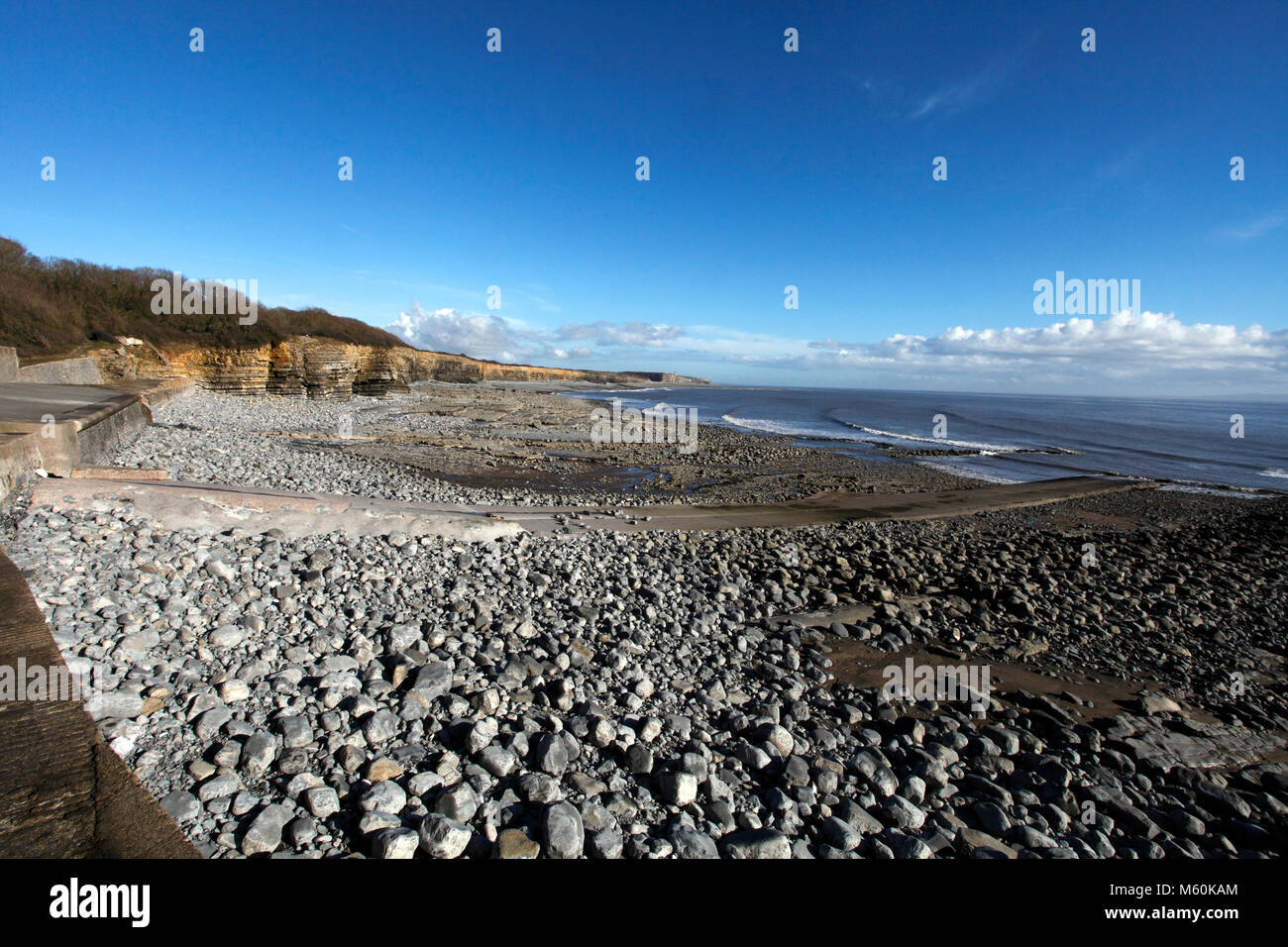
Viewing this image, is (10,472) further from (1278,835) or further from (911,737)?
(1278,835)

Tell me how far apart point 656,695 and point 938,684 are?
3.62 m

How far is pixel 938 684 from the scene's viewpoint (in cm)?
682

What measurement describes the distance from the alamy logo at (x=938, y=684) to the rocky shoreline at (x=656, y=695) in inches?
3.1

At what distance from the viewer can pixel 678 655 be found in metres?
6.70

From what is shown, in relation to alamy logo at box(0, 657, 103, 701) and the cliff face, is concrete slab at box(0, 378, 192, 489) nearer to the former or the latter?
alamy logo at box(0, 657, 103, 701)

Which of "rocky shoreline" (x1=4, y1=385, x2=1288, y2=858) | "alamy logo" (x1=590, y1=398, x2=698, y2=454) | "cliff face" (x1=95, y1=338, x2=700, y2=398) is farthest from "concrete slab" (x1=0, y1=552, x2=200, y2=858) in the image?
"cliff face" (x1=95, y1=338, x2=700, y2=398)

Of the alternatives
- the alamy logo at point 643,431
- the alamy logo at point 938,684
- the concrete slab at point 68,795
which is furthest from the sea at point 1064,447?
the concrete slab at point 68,795

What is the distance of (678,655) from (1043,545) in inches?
454

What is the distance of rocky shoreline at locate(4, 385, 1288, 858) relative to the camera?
371 centimetres
